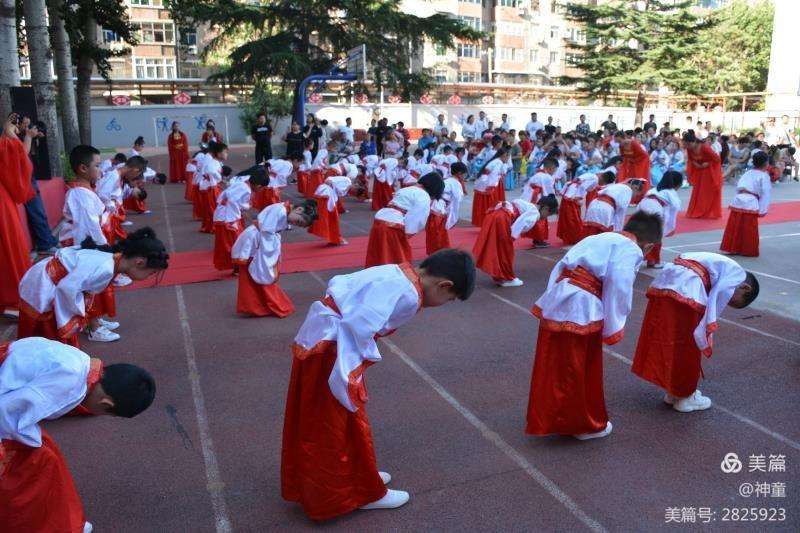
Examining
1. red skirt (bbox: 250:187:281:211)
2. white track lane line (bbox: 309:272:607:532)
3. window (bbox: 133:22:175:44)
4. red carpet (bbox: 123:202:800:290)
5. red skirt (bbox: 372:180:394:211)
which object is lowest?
white track lane line (bbox: 309:272:607:532)

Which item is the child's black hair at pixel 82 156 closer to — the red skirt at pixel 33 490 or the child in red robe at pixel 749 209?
the red skirt at pixel 33 490

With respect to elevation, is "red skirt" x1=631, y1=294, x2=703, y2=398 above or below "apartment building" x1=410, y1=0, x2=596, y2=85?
below

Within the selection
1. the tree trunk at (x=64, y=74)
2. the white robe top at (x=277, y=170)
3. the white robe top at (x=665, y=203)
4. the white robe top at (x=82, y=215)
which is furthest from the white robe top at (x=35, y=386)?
the tree trunk at (x=64, y=74)

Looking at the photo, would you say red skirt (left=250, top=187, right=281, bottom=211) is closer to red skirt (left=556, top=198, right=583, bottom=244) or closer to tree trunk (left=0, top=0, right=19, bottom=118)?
tree trunk (left=0, top=0, right=19, bottom=118)

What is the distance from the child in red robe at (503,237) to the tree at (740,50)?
40.5m

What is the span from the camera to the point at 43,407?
266cm

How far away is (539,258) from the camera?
996 cm

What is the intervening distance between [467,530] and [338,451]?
83cm

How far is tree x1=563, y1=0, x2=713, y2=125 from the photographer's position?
34812 mm

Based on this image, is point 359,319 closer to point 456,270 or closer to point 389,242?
point 456,270

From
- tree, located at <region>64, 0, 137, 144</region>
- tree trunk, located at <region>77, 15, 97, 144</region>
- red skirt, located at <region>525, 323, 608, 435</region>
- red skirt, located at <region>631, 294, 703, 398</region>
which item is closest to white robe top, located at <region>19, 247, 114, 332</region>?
red skirt, located at <region>525, 323, 608, 435</region>

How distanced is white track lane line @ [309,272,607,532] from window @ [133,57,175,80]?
150 feet

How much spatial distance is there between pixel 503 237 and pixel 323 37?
68.4ft

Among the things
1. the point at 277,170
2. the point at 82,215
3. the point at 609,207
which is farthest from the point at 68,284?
the point at 277,170
